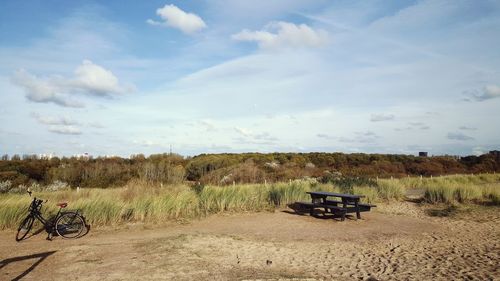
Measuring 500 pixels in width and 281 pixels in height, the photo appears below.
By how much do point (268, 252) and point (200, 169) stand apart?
2394cm

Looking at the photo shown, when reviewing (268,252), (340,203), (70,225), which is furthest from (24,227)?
(340,203)

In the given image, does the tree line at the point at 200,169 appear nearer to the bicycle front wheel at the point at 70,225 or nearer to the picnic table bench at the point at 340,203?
the bicycle front wheel at the point at 70,225

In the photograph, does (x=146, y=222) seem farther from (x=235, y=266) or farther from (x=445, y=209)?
(x=445, y=209)

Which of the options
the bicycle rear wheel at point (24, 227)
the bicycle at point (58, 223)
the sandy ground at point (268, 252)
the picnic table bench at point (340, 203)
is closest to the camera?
the sandy ground at point (268, 252)

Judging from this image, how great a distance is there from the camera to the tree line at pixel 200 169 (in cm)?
2391

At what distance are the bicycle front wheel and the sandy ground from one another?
33cm

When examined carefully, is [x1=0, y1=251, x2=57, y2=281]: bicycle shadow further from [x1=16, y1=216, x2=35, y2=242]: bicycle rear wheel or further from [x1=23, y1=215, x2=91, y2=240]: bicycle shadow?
[x1=16, y1=216, x2=35, y2=242]: bicycle rear wheel

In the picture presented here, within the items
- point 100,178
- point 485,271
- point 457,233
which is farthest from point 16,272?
point 100,178

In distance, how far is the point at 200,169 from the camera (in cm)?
3156

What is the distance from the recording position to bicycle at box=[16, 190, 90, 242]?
30.3ft

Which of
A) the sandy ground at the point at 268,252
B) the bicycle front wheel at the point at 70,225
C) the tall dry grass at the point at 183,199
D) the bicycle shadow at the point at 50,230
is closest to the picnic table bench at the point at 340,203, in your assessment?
the sandy ground at the point at 268,252

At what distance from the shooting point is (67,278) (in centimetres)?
622

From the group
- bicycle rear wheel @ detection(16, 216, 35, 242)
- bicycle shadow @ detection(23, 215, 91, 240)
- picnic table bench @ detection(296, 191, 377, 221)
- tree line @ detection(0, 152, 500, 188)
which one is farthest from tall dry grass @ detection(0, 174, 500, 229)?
tree line @ detection(0, 152, 500, 188)

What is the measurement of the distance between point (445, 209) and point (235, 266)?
9.65m
